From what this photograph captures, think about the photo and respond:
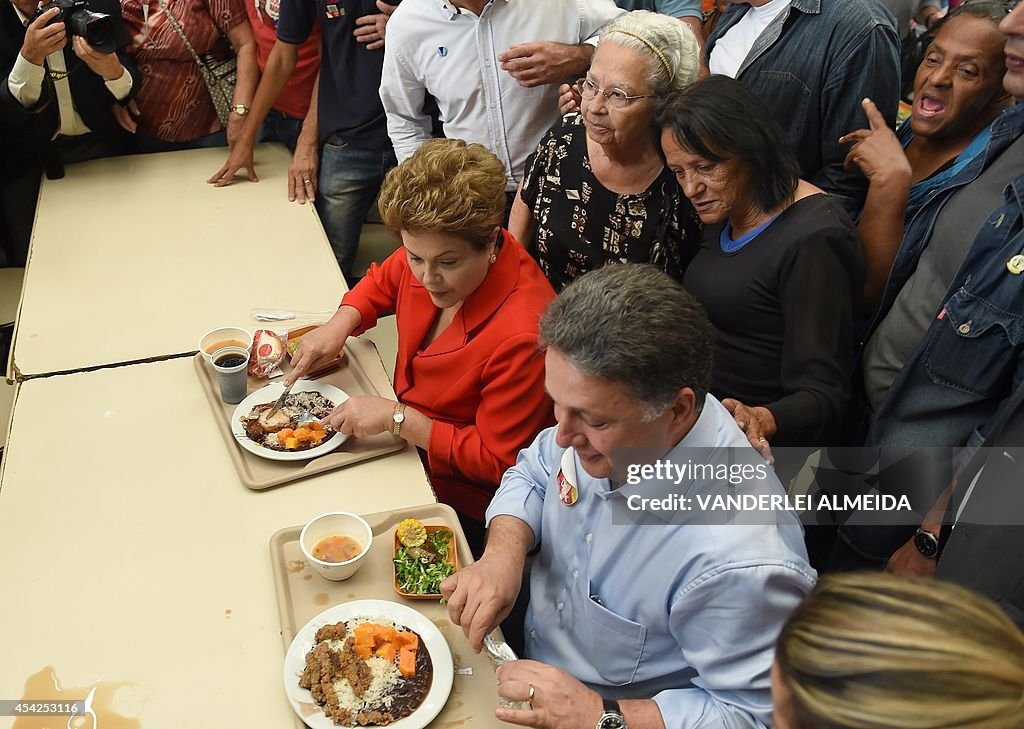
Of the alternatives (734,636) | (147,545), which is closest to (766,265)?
(734,636)

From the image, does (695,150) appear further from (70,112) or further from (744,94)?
(70,112)

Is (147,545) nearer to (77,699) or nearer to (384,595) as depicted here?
(77,699)

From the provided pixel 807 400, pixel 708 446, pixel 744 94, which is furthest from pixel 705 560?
pixel 744 94

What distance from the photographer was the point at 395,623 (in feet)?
4.78

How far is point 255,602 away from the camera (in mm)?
1504

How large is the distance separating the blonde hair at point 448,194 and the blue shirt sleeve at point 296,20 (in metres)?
1.55

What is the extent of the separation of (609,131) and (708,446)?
1101mm

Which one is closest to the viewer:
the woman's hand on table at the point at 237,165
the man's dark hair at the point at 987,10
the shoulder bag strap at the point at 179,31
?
the man's dark hair at the point at 987,10

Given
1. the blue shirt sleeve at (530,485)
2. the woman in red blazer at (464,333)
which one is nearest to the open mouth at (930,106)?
the woman in red blazer at (464,333)

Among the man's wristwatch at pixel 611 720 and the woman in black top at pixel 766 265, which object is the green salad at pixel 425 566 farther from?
the woman in black top at pixel 766 265

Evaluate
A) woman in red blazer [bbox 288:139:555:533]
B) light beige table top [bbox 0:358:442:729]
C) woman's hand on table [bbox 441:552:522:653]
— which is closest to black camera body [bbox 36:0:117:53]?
light beige table top [bbox 0:358:442:729]

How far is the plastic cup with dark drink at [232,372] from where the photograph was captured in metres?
1.92

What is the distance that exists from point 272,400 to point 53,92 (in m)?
1.81
